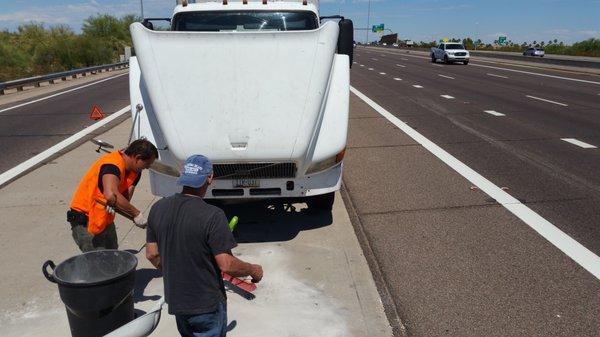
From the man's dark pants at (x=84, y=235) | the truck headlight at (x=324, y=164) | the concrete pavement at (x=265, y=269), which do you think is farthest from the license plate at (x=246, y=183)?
the man's dark pants at (x=84, y=235)

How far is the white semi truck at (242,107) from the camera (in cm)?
498

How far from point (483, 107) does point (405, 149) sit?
741 cm

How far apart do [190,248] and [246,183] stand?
2.52 metres

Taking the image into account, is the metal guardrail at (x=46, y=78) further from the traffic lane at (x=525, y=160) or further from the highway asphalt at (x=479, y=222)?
the traffic lane at (x=525, y=160)

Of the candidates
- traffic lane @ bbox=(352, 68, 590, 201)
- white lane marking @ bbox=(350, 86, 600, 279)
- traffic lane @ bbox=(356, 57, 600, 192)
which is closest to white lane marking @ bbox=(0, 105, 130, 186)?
white lane marking @ bbox=(350, 86, 600, 279)

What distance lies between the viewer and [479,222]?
20.6 ft

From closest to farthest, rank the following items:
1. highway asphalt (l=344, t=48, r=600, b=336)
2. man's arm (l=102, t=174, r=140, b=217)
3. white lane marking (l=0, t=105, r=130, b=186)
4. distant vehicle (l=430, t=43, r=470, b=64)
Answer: man's arm (l=102, t=174, r=140, b=217) → highway asphalt (l=344, t=48, r=600, b=336) → white lane marking (l=0, t=105, r=130, b=186) → distant vehicle (l=430, t=43, r=470, b=64)

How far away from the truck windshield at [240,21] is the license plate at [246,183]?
2.54 metres

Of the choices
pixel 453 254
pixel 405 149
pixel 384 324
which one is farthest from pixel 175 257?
pixel 405 149

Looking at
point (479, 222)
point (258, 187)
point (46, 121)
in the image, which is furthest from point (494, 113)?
point (46, 121)

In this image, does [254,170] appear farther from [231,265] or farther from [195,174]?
[231,265]

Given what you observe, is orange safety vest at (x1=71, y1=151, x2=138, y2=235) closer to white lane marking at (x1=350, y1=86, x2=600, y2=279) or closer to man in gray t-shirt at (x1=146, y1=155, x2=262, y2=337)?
man in gray t-shirt at (x1=146, y1=155, x2=262, y2=337)

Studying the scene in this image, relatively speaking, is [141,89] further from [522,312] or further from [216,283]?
[522,312]

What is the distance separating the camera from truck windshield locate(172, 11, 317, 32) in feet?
22.6
